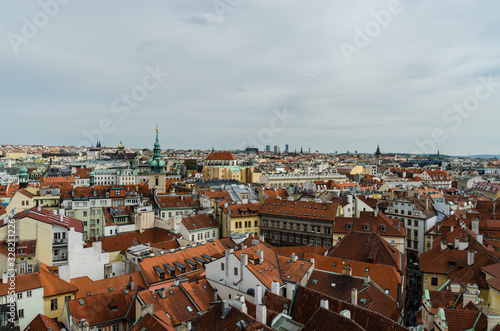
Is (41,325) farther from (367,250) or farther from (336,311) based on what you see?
(367,250)

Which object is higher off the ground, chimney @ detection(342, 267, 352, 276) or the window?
chimney @ detection(342, 267, 352, 276)

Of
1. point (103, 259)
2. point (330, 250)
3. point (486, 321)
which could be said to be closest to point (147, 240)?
point (103, 259)

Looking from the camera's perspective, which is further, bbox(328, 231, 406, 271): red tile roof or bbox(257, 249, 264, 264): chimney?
bbox(328, 231, 406, 271): red tile roof

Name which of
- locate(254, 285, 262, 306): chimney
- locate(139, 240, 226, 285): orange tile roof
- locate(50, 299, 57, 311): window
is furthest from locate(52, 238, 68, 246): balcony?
locate(254, 285, 262, 306): chimney

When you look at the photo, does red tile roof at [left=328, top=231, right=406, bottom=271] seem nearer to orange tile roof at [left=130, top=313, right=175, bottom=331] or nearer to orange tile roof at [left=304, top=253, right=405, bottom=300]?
orange tile roof at [left=304, top=253, right=405, bottom=300]

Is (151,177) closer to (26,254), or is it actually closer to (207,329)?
(26,254)

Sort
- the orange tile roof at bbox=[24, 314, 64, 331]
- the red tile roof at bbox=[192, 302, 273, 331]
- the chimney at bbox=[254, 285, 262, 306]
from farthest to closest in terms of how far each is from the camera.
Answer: the chimney at bbox=[254, 285, 262, 306] → the orange tile roof at bbox=[24, 314, 64, 331] → the red tile roof at bbox=[192, 302, 273, 331]

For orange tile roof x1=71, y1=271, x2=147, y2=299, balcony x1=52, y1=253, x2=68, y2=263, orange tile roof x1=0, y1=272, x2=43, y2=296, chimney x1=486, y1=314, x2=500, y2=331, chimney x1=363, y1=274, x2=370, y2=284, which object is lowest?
orange tile roof x1=71, y1=271, x2=147, y2=299

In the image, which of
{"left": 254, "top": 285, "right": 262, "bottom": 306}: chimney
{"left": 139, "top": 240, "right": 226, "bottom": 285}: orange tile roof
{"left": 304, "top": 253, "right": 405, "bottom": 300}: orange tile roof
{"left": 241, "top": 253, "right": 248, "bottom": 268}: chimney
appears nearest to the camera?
{"left": 254, "top": 285, "right": 262, "bottom": 306}: chimney

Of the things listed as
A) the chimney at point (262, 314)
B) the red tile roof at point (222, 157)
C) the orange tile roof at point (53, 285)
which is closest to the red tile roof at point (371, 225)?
the chimney at point (262, 314)

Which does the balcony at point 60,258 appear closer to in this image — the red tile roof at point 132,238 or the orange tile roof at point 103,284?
the orange tile roof at point 103,284

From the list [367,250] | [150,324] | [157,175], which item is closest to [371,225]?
[367,250]

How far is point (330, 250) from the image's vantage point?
49656 mm

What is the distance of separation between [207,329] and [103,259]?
26219mm
